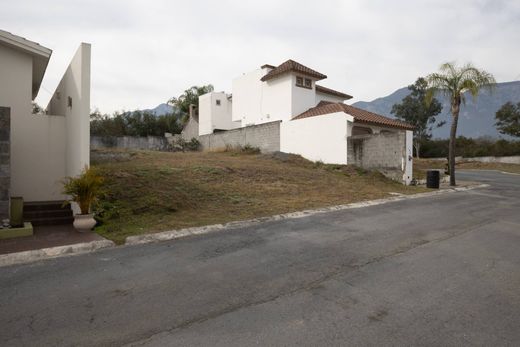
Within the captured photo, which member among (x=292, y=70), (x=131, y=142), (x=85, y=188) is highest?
(x=292, y=70)

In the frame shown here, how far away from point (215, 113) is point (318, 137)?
14530mm

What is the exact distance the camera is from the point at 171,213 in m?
8.72

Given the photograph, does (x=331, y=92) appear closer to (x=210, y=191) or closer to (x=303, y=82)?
(x=303, y=82)

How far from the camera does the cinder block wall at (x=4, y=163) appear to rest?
7039 mm

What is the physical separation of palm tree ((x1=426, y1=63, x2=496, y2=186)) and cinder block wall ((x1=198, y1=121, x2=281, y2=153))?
991cm

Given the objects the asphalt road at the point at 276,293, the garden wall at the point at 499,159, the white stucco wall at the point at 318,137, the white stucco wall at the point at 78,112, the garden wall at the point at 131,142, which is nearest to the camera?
the asphalt road at the point at 276,293

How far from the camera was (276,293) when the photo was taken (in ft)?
12.7

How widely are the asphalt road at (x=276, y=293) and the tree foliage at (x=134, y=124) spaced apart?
31.6 metres

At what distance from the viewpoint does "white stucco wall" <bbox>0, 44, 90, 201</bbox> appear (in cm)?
911

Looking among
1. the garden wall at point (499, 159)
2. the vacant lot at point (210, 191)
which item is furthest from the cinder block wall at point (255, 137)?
the garden wall at point (499, 159)

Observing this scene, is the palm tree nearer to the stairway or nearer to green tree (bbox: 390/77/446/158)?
the stairway

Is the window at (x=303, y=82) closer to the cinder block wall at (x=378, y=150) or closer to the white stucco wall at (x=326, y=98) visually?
the white stucco wall at (x=326, y=98)

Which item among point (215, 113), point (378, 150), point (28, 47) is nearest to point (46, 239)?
point (28, 47)

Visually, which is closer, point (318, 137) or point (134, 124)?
point (318, 137)
